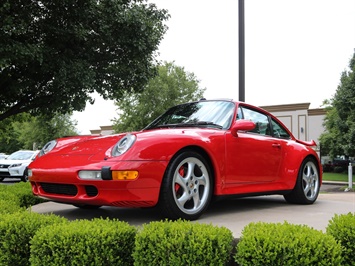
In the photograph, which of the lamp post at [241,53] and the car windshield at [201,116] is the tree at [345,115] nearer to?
the lamp post at [241,53]

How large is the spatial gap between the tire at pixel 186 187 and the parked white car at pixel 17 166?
15.1m

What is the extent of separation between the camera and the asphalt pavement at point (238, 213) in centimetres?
395

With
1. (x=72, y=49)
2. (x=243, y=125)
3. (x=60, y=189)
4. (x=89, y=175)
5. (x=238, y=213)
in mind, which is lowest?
(x=238, y=213)

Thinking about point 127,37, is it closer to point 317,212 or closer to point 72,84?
point 72,84

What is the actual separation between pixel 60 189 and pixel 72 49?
8.14 metres

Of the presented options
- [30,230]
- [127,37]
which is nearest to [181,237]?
[30,230]

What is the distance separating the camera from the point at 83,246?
9.44 feet

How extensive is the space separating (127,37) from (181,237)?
9418mm

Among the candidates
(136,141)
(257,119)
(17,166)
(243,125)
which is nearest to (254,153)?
(243,125)

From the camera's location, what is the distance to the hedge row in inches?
103

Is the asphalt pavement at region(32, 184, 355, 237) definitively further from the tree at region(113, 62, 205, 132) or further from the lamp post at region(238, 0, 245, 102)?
the tree at region(113, 62, 205, 132)

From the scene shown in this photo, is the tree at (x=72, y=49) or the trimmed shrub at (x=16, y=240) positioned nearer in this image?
the trimmed shrub at (x=16, y=240)

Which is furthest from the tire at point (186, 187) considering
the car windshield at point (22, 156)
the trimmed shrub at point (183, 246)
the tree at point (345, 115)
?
the tree at point (345, 115)

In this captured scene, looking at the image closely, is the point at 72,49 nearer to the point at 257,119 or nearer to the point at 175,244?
the point at 257,119
